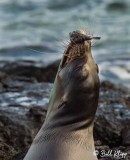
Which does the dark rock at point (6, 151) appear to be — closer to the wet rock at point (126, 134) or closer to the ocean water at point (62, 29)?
the wet rock at point (126, 134)

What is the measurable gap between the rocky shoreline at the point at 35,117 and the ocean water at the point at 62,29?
267cm

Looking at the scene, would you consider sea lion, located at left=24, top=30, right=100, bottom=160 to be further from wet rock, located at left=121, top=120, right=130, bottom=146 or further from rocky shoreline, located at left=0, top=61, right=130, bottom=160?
wet rock, located at left=121, top=120, right=130, bottom=146

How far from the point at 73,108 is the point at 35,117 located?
192cm

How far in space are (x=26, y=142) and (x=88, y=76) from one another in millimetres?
1672

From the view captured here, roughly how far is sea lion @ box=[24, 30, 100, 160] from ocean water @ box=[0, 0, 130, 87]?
5.97 m

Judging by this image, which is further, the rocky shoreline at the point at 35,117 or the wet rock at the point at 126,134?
the wet rock at the point at 126,134

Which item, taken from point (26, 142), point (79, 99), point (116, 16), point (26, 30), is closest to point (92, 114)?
point (79, 99)

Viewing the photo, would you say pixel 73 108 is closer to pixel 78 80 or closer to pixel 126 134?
pixel 78 80

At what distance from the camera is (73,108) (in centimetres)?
420

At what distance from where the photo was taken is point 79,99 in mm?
4168

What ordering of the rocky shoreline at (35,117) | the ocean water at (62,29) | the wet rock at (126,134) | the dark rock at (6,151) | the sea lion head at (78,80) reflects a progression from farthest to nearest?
the ocean water at (62,29)
the wet rock at (126,134)
the rocky shoreline at (35,117)
the dark rock at (6,151)
the sea lion head at (78,80)

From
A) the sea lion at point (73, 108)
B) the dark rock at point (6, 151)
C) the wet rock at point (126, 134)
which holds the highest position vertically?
the sea lion at point (73, 108)

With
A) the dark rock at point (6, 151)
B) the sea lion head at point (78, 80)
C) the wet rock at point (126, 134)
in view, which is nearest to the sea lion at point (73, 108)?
the sea lion head at point (78, 80)

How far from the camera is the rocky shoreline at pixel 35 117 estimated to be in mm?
5302
